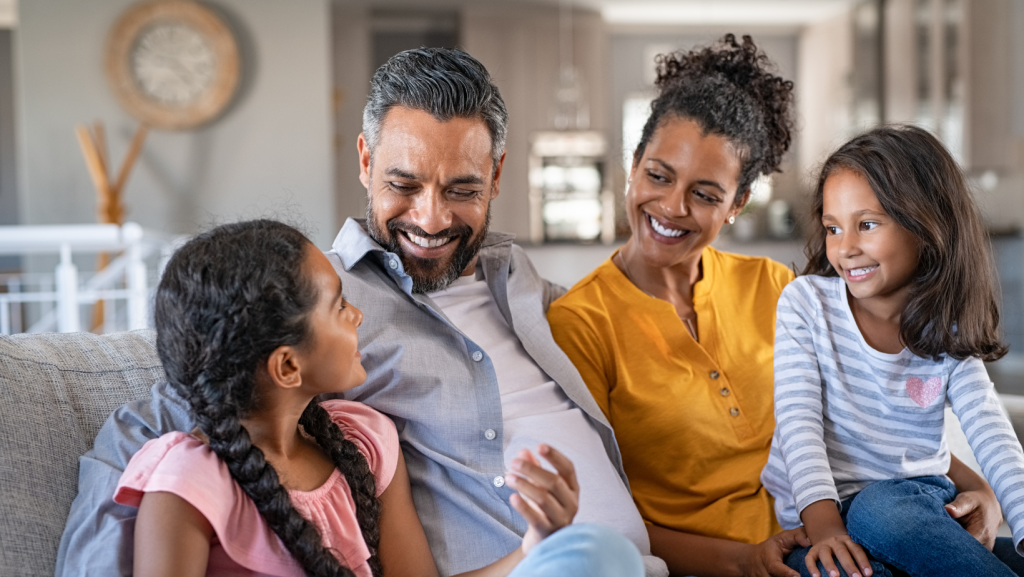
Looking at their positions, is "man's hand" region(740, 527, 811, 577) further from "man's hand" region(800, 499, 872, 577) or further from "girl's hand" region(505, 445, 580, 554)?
"girl's hand" region(505, 445, 580, 554)

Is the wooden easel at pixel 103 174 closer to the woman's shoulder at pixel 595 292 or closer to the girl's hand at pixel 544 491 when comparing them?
the woman's shoulder at pixel 595 292

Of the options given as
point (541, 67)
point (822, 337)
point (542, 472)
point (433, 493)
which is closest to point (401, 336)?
point (433, 493)

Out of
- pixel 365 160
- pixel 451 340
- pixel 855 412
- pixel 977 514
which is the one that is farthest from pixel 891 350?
pixel 365 160

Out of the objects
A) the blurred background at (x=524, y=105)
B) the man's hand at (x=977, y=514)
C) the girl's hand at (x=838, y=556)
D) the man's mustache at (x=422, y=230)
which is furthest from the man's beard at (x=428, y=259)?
the blurred background at (x=524, y=105)

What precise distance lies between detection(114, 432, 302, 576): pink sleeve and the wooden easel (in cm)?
424

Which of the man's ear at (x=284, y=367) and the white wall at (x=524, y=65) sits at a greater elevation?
the white wall at (x=524, y=65)

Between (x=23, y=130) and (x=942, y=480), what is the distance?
A: 545cm

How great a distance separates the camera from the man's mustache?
142cm

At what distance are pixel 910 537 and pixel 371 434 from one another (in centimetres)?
78

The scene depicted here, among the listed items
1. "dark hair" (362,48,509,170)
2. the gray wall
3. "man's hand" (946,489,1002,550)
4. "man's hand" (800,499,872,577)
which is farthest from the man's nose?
the gray wall

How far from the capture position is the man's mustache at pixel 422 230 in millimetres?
1421

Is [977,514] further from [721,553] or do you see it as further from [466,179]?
[466,179]

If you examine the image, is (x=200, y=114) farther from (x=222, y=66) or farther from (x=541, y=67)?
(x=541, y=67)

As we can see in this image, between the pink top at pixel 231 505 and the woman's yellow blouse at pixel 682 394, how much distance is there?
0.65 metres
